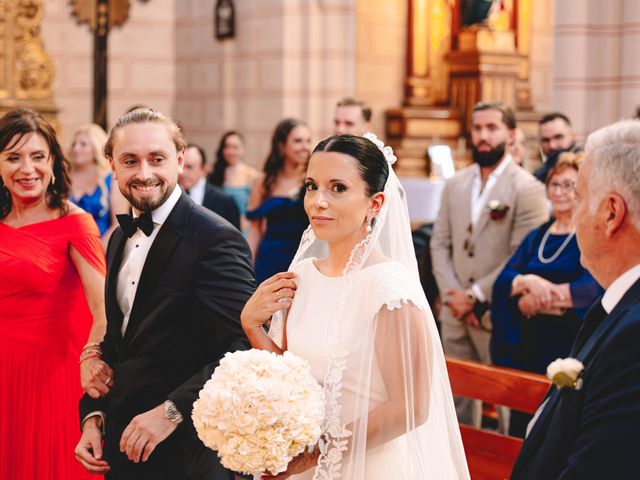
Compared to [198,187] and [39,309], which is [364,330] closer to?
[39,309]

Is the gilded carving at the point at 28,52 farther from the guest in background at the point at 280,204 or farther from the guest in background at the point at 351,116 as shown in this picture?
the guest in background at the point at 351,116

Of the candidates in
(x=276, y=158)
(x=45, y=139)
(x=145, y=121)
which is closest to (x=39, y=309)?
(x=45, y=139)

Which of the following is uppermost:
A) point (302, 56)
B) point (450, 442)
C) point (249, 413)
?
point (302, 56)

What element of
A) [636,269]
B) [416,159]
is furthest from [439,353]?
[416,159]

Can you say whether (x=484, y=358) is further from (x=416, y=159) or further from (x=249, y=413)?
(x=416, y=159)

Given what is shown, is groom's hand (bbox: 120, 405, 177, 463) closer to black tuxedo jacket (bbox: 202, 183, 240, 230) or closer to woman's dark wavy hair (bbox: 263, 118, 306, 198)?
woman's dark wavy hair (bbox: 263, 118, 306, 198)

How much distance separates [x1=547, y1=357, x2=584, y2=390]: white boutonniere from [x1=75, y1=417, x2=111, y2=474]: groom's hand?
152cm

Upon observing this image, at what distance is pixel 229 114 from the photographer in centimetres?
1118

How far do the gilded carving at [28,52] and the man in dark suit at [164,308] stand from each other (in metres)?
8.41

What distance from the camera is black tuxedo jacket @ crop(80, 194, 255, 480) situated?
9.71 feet

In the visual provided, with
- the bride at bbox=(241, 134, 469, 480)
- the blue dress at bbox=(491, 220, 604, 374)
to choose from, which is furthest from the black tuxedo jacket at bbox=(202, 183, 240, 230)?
the bride at bbox=(241, 134, 469, 480)

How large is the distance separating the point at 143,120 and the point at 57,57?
8914mm

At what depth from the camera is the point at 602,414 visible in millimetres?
1896

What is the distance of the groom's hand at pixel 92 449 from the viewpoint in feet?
9.93
